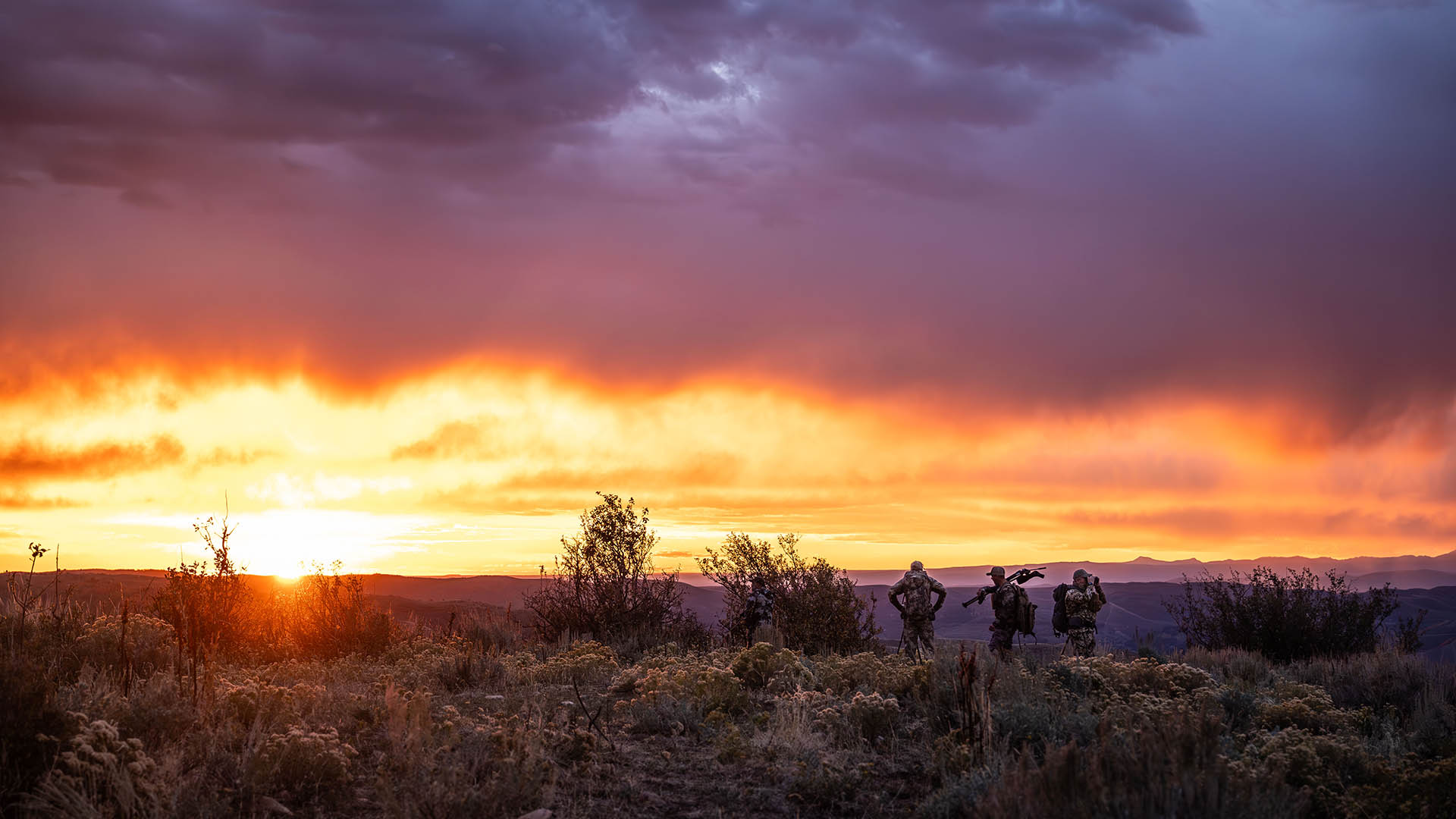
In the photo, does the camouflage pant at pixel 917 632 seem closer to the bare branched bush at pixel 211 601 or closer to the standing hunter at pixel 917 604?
the standing hunter at pixel 917 604

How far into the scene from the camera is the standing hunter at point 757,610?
770 inches

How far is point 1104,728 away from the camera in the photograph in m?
6.20

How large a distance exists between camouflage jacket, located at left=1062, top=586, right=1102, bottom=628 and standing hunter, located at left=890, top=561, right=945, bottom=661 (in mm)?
2295

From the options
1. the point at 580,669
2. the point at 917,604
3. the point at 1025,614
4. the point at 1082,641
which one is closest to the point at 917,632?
the point at 917,604

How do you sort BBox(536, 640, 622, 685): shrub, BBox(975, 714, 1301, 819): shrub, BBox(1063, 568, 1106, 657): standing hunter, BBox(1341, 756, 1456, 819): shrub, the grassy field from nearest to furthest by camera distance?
BBox(975, 714, 1301, 819): shrub < the grassy field < BBox(1341, 756, 1456, 819): shrub < BBox(536, 640, 622, 685): shrub < BBox(1063, 568, 1106, 657): standing hunter

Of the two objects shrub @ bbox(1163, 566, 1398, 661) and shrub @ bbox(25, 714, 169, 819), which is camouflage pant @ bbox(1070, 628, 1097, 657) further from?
shrub @ bbox(25, 714, 169, 819)

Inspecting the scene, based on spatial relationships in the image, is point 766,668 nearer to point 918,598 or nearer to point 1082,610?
point 918,598

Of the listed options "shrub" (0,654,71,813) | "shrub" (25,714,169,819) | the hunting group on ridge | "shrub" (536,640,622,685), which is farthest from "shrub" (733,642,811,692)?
"shrub" (0,654,71,813)

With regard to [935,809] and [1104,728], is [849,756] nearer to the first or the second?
[935,809]

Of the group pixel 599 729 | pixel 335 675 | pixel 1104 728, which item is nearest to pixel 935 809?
pixel 1104 728

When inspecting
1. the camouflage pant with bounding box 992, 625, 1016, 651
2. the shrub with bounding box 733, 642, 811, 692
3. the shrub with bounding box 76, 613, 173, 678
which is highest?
the shrub with bounding box 76, 613, 173, 678

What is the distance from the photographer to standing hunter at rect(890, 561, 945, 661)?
58.3ft

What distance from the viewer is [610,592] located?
2003 cm

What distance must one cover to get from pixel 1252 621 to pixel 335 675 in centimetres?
1929
